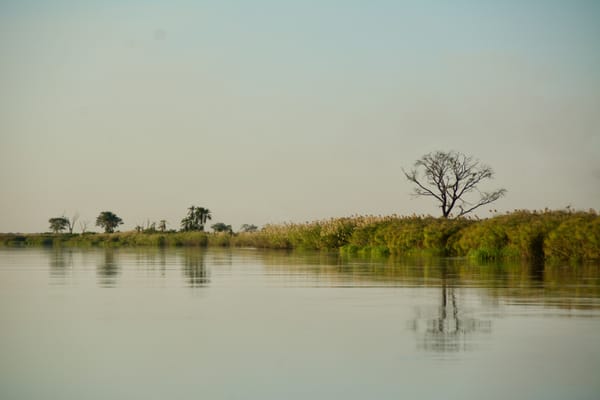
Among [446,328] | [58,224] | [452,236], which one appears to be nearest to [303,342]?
[446,328]

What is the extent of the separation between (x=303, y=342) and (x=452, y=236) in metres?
27.3

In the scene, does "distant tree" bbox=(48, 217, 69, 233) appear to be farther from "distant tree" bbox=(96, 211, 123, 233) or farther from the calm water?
the calm water

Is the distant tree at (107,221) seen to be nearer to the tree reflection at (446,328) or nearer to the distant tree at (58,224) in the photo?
the distant tree at (58,224)

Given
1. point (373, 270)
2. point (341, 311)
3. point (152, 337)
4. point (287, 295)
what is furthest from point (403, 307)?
point (373, 270)

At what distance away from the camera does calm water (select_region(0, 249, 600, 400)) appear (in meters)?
7.71

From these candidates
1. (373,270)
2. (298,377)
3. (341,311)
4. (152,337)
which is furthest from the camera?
(373,270)

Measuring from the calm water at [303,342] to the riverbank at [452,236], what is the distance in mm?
10420

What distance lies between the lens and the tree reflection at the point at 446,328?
9.66m

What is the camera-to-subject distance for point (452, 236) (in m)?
36.7

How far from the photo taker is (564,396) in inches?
287

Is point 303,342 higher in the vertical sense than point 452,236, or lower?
lower

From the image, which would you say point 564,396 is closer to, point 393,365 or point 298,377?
point 393,365

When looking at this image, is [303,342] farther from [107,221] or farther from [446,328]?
[107,221]

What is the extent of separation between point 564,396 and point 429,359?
1.74 m
